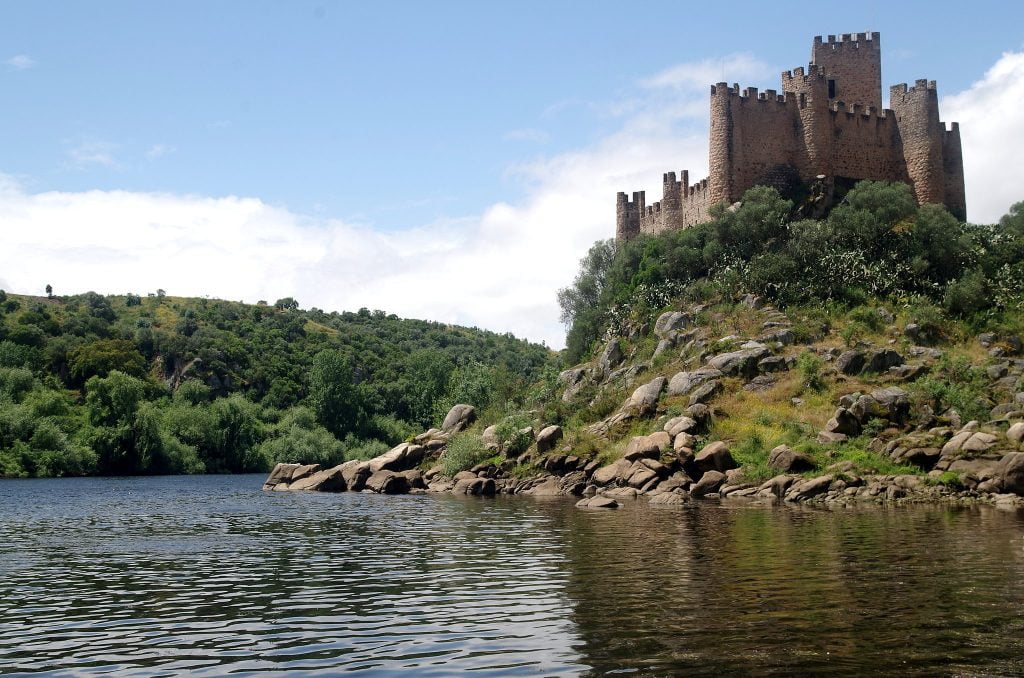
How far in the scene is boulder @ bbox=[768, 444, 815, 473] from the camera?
38.7 metres

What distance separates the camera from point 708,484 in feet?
130

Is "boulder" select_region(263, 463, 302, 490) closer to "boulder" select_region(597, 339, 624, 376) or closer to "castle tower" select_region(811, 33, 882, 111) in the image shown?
"boulder" select_region(597, 339, 624, 376)

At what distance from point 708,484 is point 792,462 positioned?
3430 millimetres

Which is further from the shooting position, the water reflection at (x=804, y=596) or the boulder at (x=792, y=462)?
the boulder at (x=792, y=462)

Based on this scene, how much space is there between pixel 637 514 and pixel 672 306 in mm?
27755

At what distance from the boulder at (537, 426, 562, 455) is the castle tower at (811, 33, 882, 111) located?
101ft

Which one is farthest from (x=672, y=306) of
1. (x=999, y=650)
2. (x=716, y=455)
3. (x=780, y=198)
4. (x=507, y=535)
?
(x=999, y=650)

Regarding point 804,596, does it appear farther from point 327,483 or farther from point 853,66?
point 853,66

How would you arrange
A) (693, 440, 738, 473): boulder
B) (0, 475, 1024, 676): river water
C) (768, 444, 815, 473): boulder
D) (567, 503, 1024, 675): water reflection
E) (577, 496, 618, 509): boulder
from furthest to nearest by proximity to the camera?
(693, 440, 738, 473): boulder, (768, 444, 815, 473): boulder, (577, 496, 618, 509): boulder, (0, 475, 1024, 676): river water, (567, 503, 1024, 675): water reflection

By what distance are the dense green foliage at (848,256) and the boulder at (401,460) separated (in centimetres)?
1446

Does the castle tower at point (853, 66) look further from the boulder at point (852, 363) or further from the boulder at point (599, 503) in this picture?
the boulder at point (599, 503)

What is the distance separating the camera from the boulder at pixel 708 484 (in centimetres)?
3938

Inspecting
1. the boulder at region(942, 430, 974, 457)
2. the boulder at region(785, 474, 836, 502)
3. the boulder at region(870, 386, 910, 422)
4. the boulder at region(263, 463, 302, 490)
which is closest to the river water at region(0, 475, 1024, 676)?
the boulder at region(785, 474, 836, 502)

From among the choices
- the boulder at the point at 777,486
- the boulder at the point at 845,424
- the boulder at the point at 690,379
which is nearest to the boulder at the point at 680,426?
the boulder at the point at 690,379
